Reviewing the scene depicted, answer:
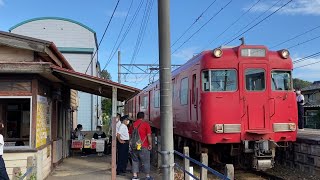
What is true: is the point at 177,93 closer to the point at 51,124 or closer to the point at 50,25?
the point at 51,124

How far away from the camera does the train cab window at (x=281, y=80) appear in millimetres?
11141

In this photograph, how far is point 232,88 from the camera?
1091cm

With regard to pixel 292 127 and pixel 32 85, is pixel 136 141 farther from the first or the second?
pixel 292 127

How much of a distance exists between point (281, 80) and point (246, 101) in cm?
126

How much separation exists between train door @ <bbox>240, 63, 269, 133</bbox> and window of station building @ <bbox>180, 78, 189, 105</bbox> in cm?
205

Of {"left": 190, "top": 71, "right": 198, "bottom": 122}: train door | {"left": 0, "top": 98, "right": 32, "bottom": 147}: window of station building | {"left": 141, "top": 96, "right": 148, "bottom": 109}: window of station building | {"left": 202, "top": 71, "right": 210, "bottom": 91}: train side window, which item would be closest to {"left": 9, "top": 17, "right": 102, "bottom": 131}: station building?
{"left": 141, "top": 96, "right": 148, "bottom": 109}: window of station building

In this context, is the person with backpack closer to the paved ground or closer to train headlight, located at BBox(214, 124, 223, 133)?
the paved ground

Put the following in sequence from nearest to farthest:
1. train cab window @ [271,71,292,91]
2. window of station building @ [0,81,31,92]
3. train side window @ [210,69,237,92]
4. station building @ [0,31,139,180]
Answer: station building @ [0,31,139,180] → window of station building @ [0,81,31,92] → train side window @ [210,69,237,92] → train cab window @ [271,71,292,91]

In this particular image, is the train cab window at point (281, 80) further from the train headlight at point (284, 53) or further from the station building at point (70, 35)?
the station building at point (70, 35)

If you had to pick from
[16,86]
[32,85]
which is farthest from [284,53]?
[16,86]

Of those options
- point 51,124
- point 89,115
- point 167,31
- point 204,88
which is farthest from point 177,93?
point 89,115

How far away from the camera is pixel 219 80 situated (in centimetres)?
1087

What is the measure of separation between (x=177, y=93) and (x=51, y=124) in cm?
463

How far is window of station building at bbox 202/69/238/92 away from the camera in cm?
1077
